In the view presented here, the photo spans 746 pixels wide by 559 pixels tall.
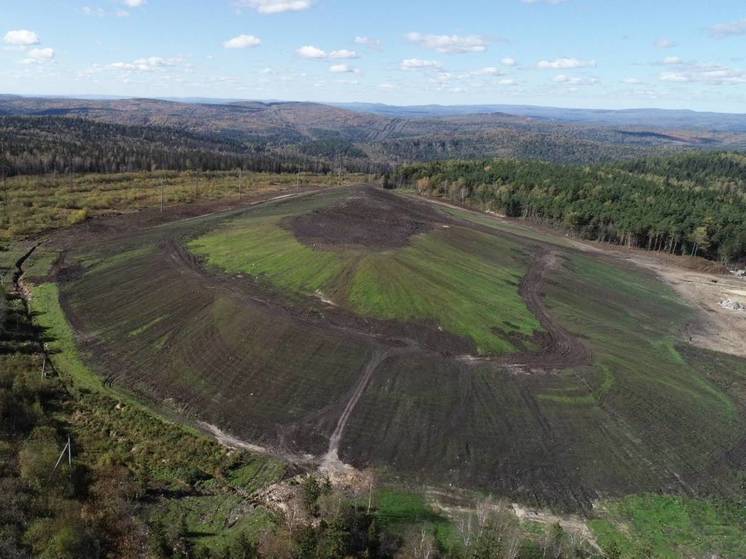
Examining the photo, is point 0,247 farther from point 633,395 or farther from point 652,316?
point 652,316

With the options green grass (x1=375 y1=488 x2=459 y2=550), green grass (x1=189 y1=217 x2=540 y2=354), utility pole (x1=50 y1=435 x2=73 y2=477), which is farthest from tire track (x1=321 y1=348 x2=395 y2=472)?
utility pole (x1=50 y1=435 x2=73 y2=477)

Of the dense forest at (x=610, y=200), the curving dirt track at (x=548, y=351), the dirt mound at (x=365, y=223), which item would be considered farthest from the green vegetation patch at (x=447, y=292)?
the dense forest at (x=610, y=200)

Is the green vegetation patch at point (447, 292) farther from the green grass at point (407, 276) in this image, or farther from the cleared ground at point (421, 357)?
the cleared ground at point (421, 357)

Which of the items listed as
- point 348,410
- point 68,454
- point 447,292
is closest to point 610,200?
point 447,292

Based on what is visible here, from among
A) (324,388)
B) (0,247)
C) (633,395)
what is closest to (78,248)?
(0,247)

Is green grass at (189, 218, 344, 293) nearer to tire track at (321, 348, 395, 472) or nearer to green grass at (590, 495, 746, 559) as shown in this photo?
tire track at (321, 348, 395, 472)

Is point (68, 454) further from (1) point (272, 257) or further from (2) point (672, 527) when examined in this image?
(2) point (672, 527)
